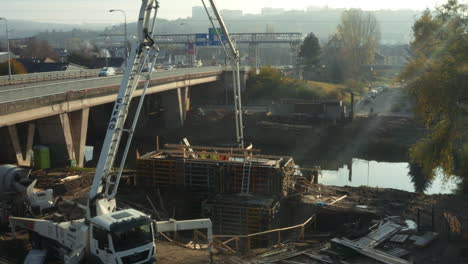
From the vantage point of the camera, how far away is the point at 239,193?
20500 millimetres

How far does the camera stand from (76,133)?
1201 inches

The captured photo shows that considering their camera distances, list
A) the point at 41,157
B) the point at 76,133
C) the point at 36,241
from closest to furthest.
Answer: the point at 36,241
the point at 41,157
the point at 76,133

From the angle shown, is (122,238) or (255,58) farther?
(255,58)

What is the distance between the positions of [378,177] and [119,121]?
2591cm

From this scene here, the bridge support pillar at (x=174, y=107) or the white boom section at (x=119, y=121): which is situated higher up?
the white boom section at (x=119, y=121)

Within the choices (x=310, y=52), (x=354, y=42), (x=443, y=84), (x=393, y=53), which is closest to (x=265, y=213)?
(x=443, y=84)

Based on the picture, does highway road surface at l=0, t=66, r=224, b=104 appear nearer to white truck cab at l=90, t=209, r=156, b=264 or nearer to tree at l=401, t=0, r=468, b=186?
white truck cab at l=90, t=209, r=156, b=264

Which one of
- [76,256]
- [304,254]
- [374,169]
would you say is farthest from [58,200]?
[374,169]

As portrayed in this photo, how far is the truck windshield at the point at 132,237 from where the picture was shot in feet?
37.9

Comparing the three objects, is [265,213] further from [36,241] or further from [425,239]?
[36,241]

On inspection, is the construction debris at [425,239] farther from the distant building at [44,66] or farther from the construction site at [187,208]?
the distant building at [44,66]

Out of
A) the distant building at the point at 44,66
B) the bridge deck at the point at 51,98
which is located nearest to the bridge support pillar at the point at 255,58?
the distant building at the point at 44,66

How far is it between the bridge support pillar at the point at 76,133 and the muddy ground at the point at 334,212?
4571 mm

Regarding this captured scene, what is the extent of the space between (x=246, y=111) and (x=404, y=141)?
57.1 ft
